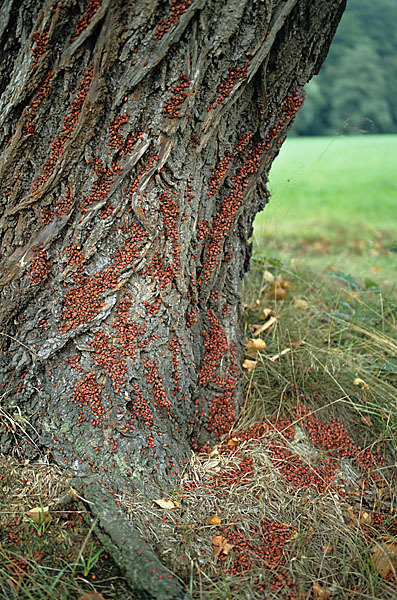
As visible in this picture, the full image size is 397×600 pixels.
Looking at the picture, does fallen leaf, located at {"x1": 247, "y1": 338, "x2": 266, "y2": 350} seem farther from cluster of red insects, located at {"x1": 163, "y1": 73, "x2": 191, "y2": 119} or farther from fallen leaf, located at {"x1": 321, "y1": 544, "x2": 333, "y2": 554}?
cluster of red insects, located at {"x1": 163, "y1": 73, "x2": 191, "y2": 119}

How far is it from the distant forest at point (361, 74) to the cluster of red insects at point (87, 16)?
2438 centimetres

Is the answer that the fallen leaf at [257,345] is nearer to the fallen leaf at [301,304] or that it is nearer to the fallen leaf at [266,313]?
the fallen leaf at [266,313]

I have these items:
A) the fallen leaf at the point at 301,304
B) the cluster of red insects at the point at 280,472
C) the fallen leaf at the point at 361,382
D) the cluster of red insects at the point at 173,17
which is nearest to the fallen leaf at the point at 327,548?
the cluster of red insects at the point at 280,472

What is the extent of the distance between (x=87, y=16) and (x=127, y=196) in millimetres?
607

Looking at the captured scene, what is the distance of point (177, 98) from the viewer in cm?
173

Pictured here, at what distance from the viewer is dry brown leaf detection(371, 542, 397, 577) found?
5.76ft

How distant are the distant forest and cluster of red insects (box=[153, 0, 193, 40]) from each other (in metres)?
24.3

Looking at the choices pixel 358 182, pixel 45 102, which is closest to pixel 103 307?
pixel 45 102

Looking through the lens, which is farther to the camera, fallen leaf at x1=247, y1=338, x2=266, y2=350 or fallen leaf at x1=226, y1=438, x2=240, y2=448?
fallen leaf at x1=247, y1=338, x2=266, y2=350

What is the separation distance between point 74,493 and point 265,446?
896 millimetres

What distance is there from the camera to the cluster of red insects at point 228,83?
69.8 inches

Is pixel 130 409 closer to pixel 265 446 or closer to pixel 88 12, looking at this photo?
pixel 265 446

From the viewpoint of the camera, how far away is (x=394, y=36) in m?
26.0

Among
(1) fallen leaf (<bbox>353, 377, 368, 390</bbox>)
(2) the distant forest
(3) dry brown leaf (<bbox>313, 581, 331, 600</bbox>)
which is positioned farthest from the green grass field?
Answer: (2) the distant forest
